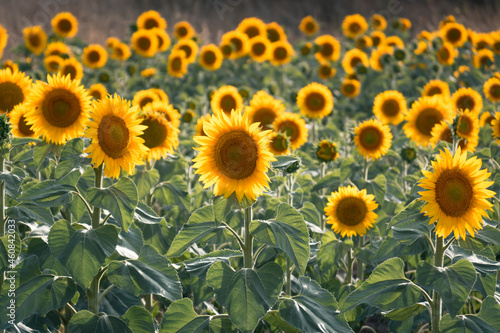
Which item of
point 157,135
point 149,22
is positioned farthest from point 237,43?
point 157,135

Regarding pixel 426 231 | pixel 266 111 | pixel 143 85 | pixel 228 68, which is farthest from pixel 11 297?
pixel 228 68

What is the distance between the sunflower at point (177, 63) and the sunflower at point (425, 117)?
3.39 m

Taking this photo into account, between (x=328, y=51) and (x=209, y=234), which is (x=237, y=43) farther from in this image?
(x=209, y=234)

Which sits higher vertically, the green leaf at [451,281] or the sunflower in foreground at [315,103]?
the sunflower in foreground at [315,103]

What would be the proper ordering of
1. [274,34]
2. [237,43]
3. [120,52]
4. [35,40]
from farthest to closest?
[274,34] < [120,52] < [35,40] < [237,43]

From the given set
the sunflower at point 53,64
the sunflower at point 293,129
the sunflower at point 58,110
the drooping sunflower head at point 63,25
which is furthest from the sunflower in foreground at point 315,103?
the drooping sunflower head at point 63,25

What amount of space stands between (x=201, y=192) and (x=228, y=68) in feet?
15.7

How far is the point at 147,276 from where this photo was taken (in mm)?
1979

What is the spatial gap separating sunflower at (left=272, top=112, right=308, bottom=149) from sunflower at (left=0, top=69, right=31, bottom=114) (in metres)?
1.68

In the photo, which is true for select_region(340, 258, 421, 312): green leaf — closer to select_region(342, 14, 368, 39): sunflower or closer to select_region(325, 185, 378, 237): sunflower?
select_region(325, 185, 378, 237): sunflower

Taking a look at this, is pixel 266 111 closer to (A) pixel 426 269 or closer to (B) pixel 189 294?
(B) pixel 189 294

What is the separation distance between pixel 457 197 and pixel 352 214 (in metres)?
0.91

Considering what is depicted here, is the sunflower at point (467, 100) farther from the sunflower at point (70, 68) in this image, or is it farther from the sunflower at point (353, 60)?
the sunflower at point (70, 68)

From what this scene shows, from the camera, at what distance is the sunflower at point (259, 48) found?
7023 mm
